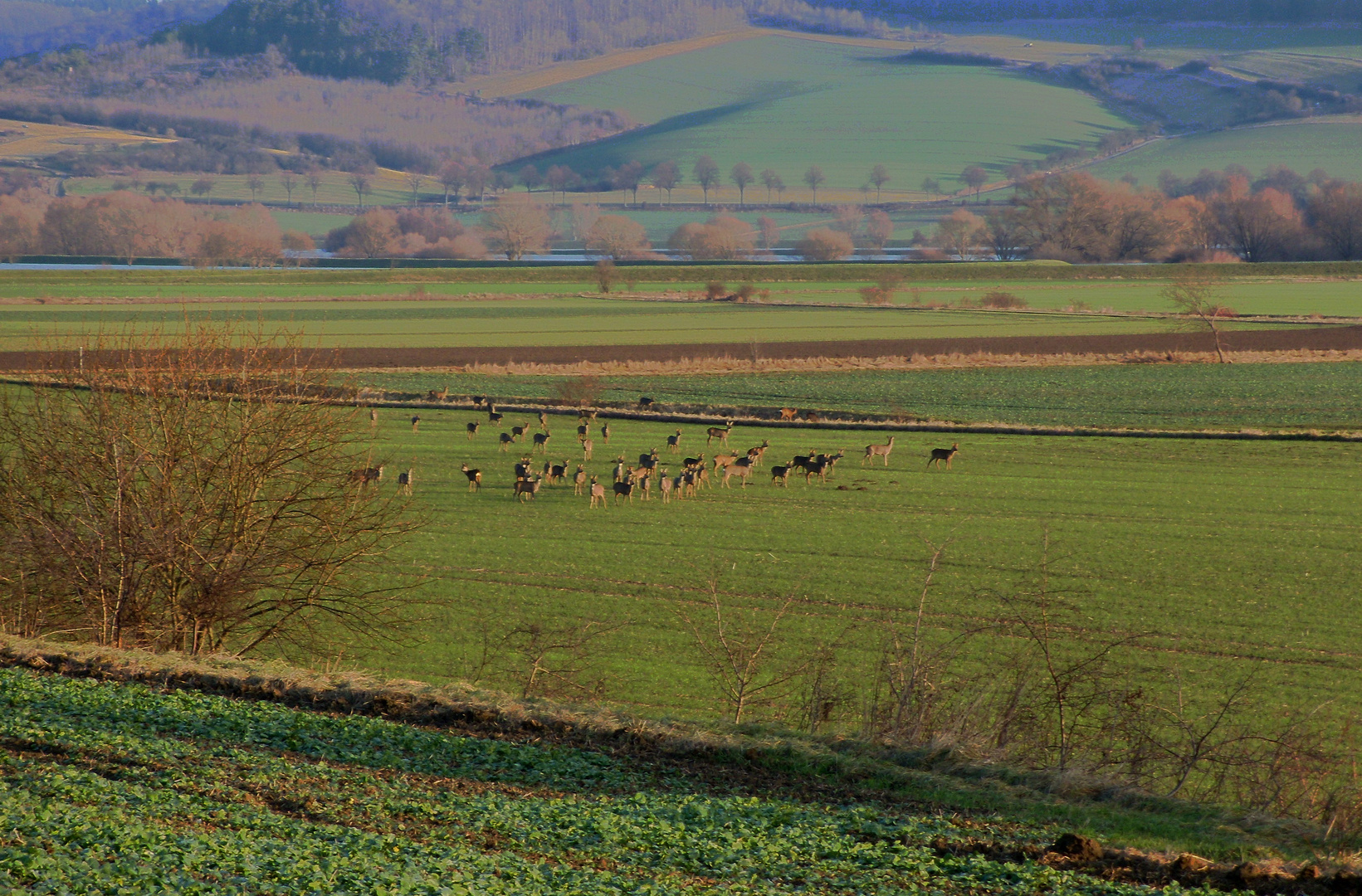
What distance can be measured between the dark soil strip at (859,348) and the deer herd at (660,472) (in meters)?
28.0

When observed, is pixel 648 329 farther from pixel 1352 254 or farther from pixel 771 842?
pixel 1352 254

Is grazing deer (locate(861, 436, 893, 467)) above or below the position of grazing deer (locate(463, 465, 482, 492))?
above

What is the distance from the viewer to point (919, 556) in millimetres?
26531

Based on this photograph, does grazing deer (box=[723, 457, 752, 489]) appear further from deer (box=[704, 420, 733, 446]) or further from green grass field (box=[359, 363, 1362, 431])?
green grass field (box=[359, 363, 1362, 431])

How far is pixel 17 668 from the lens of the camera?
13578 mm

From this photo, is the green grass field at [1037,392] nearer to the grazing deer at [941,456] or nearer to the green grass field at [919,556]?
the green grass field at [919,556]

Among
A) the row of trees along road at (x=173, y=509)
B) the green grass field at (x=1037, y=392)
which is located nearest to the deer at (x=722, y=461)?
the green grass field at (x=1037, y=392)

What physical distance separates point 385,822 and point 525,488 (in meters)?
24.0

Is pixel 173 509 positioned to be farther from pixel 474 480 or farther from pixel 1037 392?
pixel 1037 392

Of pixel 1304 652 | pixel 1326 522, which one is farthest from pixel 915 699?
pixel 1326 522

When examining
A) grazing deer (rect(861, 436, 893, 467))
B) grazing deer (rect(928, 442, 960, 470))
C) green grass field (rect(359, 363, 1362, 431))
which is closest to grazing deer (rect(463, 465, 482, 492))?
grazing deer (rect(861, 436, 893, 467))

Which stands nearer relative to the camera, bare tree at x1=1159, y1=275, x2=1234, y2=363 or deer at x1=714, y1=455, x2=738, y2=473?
deer at x1=714, y1=455, x2=738, y2=473

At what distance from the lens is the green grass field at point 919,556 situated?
65.7 feet

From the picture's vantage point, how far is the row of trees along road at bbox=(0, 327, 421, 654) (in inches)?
684
